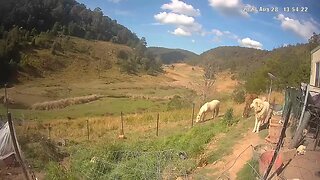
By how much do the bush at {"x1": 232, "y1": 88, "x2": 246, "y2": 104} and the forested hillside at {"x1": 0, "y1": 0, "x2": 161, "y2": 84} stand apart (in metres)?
0.99

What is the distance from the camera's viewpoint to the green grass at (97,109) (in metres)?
3.35

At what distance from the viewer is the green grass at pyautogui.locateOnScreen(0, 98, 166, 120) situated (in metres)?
3.35

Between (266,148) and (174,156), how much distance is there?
33.6 inches

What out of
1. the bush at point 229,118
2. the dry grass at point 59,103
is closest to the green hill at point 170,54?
the dry grass at point 59,103

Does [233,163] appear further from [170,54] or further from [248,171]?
[170,54]

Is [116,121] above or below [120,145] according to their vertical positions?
above

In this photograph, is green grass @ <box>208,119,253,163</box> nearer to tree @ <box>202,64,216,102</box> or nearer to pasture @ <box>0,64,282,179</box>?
pasture @ <box>0,64,282,179</box>

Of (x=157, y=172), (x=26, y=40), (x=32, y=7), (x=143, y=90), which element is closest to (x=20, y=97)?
(x=26, y=40)

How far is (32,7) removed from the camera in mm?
3301

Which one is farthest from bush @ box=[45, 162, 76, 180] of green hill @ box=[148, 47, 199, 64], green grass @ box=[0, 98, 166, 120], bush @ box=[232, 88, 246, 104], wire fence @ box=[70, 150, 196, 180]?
bush @ box=[232, 88, 246, 104]

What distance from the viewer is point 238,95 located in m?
4.11

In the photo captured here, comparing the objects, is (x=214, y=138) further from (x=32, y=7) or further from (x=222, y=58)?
(x=32, y=7)

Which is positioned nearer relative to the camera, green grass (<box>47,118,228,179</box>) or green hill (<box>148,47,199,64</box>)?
green hill (<box>148,47,199,64</box>)

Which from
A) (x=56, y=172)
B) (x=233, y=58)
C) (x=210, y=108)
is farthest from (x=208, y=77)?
(x=56, y=172)
